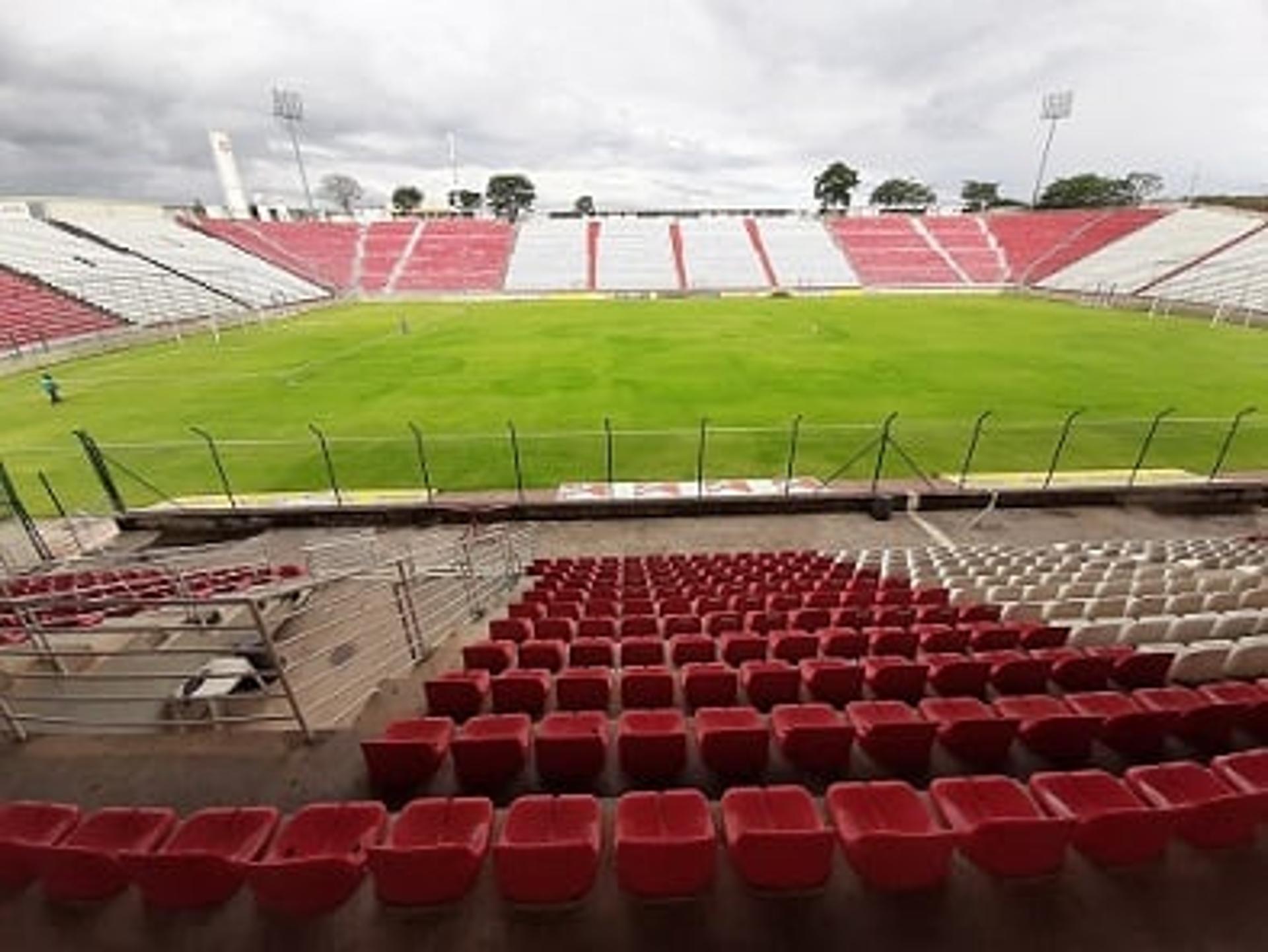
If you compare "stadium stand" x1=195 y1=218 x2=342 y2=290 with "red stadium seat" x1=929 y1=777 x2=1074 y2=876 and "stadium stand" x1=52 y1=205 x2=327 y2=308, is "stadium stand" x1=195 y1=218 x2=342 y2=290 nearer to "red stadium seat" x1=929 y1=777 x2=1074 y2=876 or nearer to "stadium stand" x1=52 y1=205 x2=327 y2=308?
"stadium stand" x1=52 y1=205 x2=327 y2=308

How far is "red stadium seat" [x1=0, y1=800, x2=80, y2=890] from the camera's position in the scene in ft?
12.1

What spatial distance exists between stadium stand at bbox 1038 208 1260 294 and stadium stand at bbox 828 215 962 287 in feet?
34.7

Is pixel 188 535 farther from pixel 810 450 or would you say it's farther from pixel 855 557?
pixel 810 450

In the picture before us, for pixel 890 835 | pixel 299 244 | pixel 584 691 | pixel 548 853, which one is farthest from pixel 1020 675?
pixel 299 244

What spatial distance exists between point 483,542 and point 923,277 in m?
68.3

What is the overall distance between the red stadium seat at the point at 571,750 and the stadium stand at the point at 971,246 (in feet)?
243

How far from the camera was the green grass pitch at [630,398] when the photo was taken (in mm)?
17078

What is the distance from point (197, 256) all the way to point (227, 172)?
4868 cm

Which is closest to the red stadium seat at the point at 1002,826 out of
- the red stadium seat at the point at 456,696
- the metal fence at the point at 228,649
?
the red stadium seat at the point at 456,696

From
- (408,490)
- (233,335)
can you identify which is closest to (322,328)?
(233,335)

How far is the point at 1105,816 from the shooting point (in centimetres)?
359

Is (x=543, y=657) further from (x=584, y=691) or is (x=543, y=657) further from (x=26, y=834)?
(x=26, y=834)

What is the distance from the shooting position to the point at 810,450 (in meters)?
17.6

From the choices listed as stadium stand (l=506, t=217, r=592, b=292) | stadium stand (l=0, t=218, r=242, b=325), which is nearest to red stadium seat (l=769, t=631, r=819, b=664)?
stadium stand (l=0, t=218, r=242, b=325)
